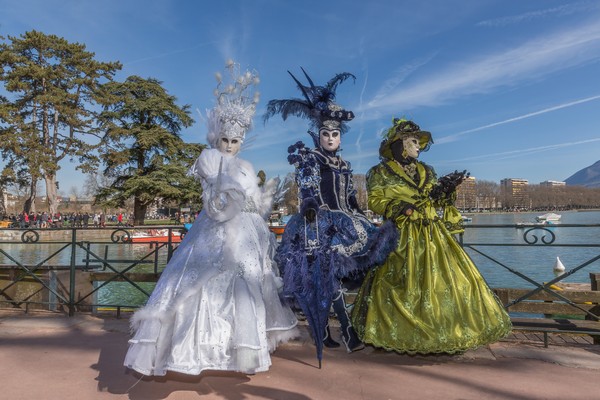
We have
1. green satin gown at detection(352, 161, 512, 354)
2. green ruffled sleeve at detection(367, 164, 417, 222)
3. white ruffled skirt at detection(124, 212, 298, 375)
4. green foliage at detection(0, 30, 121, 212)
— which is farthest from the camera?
green foliage at detection(0, 30, 121, 212)

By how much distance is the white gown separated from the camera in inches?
110

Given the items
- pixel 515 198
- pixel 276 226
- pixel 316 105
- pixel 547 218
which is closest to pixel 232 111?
pixel 316 105

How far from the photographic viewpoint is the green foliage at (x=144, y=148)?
30.4m

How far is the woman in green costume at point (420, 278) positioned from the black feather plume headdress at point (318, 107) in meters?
0.52

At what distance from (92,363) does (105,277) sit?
4.05 meters

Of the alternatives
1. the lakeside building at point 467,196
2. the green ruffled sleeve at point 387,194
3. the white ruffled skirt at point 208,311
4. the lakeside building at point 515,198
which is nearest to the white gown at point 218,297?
the white ruffled skirt at point 208,311

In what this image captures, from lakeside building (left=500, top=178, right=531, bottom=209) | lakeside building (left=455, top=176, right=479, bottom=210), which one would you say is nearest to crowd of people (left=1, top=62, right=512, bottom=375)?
lakeside building (left=455, top=176, right=479, bottom=210)

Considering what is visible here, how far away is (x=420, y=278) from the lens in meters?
3.42

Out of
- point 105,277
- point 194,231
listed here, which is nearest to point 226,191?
point 194,231

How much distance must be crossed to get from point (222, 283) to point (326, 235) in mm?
1003

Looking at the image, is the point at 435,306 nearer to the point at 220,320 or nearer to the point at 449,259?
the point at 449,259

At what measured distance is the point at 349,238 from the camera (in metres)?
3.56

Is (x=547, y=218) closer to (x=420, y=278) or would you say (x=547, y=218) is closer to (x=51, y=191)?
(x=420, y=278)

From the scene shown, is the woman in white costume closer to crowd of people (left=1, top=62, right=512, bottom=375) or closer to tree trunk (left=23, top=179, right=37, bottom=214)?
crowd of people (left=1, top=62, right=512, bottom=375)
